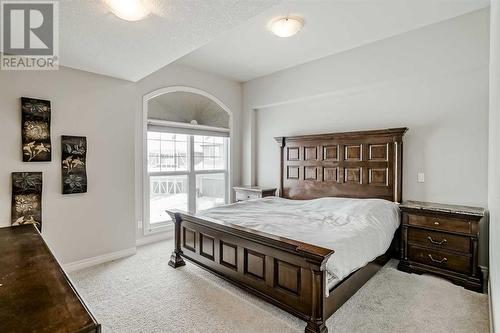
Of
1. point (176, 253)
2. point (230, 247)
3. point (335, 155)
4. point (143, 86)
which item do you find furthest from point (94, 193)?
point (335, 155)

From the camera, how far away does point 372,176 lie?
3.58 m

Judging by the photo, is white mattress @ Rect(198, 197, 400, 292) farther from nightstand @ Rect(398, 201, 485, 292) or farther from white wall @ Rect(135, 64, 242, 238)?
white wall @ Rect(135, 64, 242, 238)

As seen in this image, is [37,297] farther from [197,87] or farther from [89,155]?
[197,87]

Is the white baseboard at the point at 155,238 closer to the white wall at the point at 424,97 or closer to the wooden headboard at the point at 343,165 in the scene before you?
the wooden headboard at the point at 343,165

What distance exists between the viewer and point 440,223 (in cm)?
277

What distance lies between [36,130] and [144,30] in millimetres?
1760

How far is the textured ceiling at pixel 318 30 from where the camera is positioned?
8.89 feet

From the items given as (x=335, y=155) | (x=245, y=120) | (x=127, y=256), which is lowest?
(x=127, y=256)

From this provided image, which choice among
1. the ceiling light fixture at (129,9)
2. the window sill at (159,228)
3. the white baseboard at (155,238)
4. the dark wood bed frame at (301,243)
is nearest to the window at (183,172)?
the window sill at (159,228)

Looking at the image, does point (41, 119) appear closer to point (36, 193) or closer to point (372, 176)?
point (36, 193)

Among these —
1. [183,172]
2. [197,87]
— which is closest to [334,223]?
[183,172]

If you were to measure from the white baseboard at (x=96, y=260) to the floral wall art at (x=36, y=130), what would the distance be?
4.29ft

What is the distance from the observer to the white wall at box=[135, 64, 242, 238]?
390cm

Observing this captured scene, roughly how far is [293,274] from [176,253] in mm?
1725
